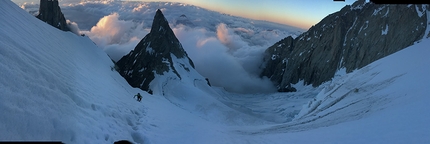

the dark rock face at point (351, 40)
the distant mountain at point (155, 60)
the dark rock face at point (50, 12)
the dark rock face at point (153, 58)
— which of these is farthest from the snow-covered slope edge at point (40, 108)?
the dark rock face at point (50, 12)

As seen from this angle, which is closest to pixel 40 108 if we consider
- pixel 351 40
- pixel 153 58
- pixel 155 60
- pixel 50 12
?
pixel 50 12

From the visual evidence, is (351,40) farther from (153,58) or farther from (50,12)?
(50,12)

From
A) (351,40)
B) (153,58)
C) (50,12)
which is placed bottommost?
(153,58)

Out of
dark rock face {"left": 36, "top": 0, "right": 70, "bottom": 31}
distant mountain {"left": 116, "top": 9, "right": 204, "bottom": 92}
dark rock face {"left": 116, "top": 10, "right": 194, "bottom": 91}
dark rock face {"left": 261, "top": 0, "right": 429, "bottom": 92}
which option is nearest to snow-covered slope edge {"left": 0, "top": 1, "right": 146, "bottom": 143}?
dark rock face {"left": 261, "top": 0, "right": 429, "bottom": 92}

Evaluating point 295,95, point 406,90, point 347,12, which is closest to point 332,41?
point 347,12

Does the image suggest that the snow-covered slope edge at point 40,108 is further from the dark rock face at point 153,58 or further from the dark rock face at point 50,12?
the dark rock face at point 50,12

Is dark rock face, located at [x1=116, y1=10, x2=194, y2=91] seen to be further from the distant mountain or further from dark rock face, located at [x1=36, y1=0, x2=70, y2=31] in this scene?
dark rock face, located at [x1=36, y1=0, x2=70, y2=31]

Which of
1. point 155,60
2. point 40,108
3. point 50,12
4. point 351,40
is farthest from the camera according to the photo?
point 155,60
